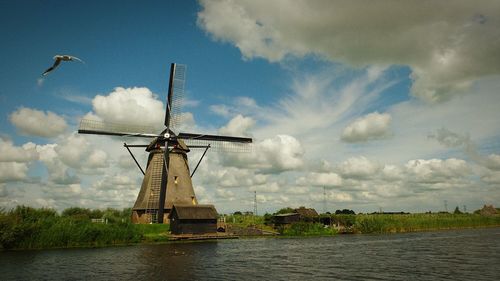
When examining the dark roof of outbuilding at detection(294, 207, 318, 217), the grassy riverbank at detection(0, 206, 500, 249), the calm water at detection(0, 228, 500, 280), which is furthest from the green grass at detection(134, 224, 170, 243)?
the dark roof of outbuilding at detection(294, 207, 318, 217)

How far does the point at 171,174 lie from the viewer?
4647 centimetres

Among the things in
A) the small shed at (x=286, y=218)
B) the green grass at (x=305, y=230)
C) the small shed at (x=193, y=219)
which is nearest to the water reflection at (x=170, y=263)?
the small shed at (x=193, y=219)

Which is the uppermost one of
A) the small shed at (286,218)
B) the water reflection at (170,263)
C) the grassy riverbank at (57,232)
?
the small shed at (286,218)

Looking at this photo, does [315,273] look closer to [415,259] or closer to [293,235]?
[415,259]

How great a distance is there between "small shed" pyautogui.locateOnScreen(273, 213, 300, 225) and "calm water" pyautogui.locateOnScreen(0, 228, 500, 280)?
92.6 feet

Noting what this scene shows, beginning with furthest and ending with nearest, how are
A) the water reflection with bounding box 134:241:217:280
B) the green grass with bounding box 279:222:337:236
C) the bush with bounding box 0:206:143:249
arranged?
the green grass with bounding box 279:222:337:236 → the bush with bounding box 0:206:143:249 → the water reflection with bounding box 134:241:217:280

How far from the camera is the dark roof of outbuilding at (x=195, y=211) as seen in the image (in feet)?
145

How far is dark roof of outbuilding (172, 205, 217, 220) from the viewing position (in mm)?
44188

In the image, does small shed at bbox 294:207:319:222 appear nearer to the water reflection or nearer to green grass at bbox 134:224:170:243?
green grass at bbox 134:224:170:243

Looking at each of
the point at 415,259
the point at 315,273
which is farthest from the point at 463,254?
the point at 315,273

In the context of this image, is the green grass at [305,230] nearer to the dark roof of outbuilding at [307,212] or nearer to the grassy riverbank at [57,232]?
the dark roof of outbuilding at [307,212]

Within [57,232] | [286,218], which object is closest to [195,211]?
[57,232]

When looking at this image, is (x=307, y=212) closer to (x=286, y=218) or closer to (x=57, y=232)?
(x=286, y=218)

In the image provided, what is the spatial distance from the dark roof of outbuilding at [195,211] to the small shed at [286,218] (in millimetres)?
17208
